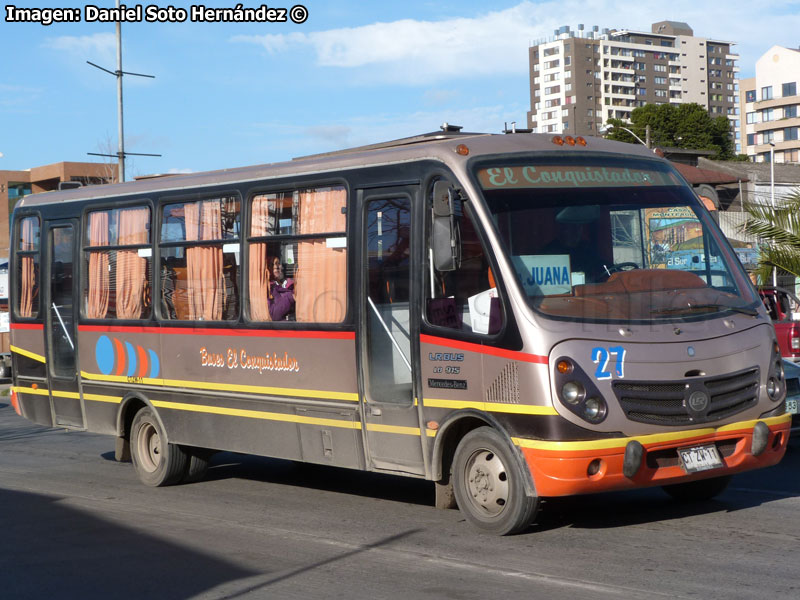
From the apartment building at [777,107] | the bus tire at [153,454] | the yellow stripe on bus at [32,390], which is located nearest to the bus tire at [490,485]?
the bus tire at [153,454]

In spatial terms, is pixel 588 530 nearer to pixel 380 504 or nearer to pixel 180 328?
pixel 380 504

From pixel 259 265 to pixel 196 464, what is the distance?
2.73m

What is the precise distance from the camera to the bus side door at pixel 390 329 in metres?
8.68

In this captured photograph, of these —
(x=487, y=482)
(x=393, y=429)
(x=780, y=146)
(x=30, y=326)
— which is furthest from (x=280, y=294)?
(x=780, y=146)

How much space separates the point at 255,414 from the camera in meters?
10.3

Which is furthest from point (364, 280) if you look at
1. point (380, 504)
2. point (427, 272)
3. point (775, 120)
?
point (775, 120)

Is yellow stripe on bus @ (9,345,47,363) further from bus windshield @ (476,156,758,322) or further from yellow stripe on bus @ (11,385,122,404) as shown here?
bus windshield @ (476,156,758,322)

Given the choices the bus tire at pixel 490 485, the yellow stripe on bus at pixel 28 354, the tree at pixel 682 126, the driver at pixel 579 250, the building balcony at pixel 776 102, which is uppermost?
the building balcony at pixel 776 102

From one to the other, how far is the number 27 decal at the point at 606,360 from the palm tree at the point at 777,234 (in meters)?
10.1

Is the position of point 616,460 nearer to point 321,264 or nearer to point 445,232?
point 445,232

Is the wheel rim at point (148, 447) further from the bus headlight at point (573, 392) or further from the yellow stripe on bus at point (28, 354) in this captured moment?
the bus headlight at point (573, 392)

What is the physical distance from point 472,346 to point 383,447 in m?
1.33

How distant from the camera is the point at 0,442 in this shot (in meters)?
16.5

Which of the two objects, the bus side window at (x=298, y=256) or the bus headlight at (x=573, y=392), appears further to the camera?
the bus side window at (x=298, y=256)
